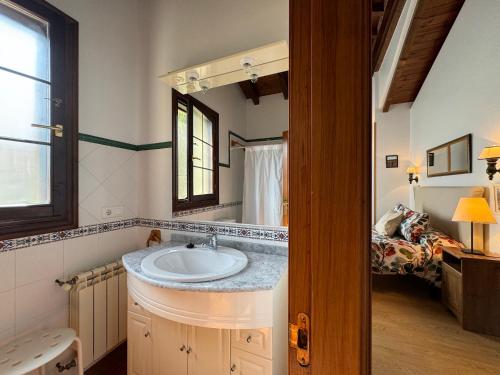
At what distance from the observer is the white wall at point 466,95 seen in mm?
824

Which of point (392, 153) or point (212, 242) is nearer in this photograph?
point (392, 153)

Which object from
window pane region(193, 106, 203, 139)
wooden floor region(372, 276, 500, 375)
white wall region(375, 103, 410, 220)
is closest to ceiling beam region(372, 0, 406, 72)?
white wall region(375, 103, 410, 220)

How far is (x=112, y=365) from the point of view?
1.36 metres

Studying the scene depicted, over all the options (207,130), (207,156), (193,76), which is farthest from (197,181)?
(193,76)

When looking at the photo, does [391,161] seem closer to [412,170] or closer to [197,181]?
[412,170]

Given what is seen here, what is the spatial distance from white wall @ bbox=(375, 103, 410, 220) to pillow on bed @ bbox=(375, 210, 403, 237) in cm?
6

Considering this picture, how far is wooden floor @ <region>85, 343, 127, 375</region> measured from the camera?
1.31m

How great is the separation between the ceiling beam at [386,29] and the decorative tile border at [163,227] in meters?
0.88

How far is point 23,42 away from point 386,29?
1688mm

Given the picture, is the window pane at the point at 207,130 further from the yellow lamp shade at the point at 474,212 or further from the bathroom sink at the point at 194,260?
the yellow lamp shade at the point at 474,212

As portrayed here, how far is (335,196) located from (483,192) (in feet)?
2.90

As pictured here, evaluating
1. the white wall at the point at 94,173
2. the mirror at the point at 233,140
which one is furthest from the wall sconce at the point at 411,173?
the white wall at the point at 94,173

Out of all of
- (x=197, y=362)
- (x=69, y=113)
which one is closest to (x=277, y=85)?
(x=69, y=113)

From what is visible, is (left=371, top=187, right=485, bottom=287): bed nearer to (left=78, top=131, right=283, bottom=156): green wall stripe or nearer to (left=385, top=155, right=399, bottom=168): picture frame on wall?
(left=385, top=155, right=399, bottom=168): picture frame on wall
